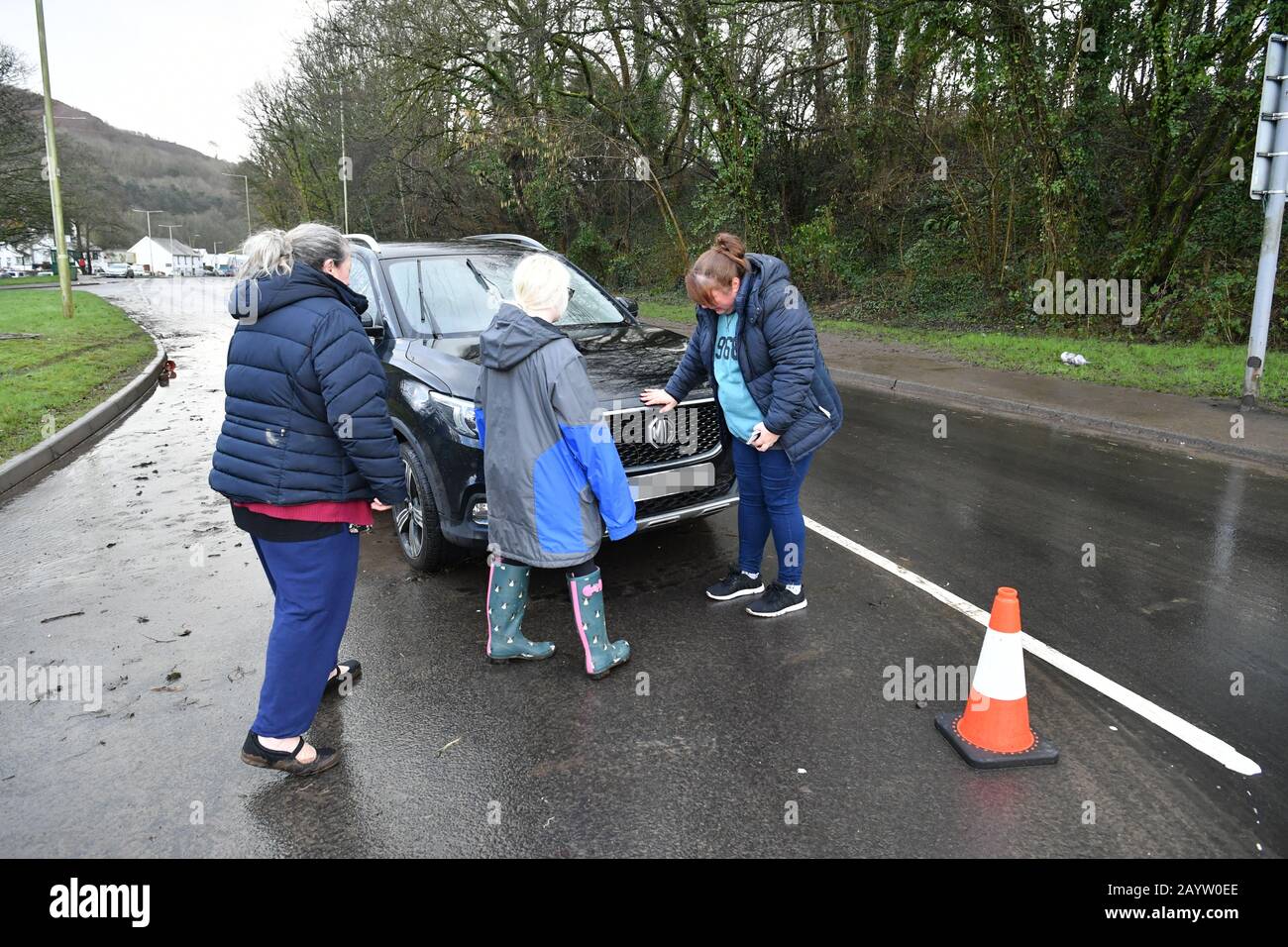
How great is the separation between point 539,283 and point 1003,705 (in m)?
2.52

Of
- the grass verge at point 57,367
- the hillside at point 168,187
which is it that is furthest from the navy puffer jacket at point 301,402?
the hillside at point 168,187

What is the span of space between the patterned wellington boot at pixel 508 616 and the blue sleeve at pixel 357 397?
3.25ft

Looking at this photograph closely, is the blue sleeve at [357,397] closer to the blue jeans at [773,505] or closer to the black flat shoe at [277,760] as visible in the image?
the black flat shoe at [277,760]

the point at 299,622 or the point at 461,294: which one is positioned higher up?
the point at 461,294

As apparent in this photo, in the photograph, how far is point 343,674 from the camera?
12.7 ft

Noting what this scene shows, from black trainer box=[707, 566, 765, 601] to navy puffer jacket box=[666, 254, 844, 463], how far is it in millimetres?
883

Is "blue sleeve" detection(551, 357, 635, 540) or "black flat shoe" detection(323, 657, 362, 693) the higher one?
"blue sleeve" detection(551, 357, 635, 540)

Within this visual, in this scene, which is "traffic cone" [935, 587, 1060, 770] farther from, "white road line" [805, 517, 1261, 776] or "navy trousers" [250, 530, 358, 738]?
"navy trousers" [250, 530, 358, 738]

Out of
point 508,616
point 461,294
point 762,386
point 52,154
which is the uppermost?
point 52,154

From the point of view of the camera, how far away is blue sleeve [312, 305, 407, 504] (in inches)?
114

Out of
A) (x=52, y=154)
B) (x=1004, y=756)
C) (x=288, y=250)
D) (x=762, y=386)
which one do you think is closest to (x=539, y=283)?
(x=288, y=250)

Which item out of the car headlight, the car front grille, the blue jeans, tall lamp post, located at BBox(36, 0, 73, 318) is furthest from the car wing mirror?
tall lamp post, located at BBox(36, 0, 73, 318)

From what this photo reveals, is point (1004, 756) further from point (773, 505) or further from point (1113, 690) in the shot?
point (773, 505)
